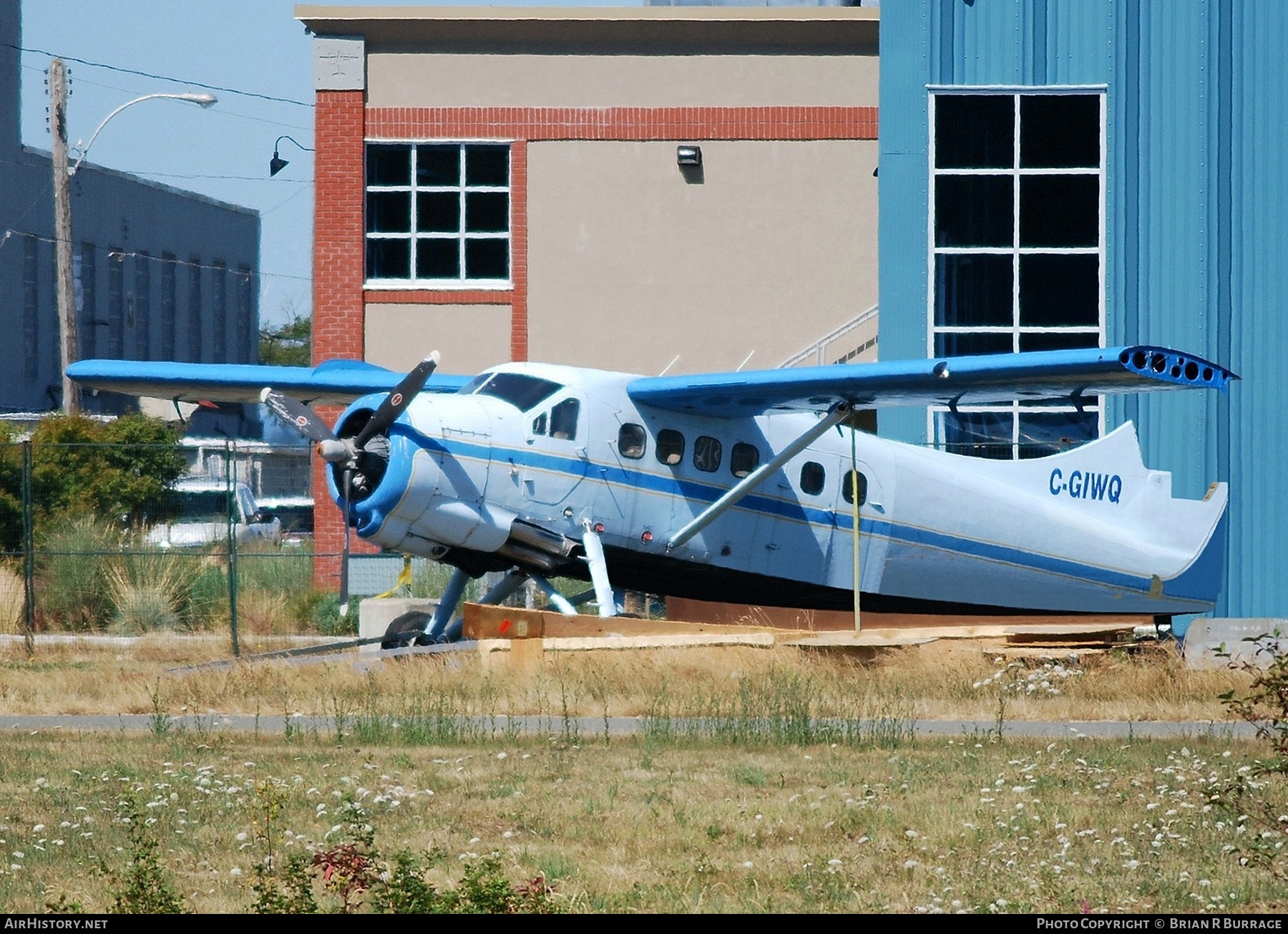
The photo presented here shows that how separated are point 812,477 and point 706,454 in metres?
1.29

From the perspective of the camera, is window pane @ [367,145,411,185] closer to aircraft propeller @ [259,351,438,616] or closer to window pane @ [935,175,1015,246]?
window pane @ [935,175,1015,246]

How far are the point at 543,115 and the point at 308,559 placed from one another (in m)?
8.26

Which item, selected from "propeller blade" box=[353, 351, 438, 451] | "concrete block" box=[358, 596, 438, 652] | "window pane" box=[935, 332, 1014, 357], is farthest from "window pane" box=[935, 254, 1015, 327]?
"propeller blade" box=[353, 351, 438, 451]

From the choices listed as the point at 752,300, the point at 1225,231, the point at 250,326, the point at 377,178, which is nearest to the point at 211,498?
the point at 377,178

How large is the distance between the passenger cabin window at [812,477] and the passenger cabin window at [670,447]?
1.46m

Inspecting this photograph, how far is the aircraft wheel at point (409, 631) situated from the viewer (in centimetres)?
1681

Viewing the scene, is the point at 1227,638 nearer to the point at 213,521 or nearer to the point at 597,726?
the point at 597,726

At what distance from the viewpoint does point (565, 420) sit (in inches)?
626

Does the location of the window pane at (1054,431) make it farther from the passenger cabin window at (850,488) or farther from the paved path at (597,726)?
the paved path at (597,726)

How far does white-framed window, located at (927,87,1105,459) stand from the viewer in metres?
22.9

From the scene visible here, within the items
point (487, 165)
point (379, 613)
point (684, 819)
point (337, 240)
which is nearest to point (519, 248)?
point (487, 165)

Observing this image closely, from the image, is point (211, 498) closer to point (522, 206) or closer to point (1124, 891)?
point (522, 206)

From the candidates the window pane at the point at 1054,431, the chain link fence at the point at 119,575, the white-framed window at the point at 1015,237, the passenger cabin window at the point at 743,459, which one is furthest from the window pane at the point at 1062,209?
the chain link fence at the point at 119,575

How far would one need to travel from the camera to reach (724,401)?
16.5m
